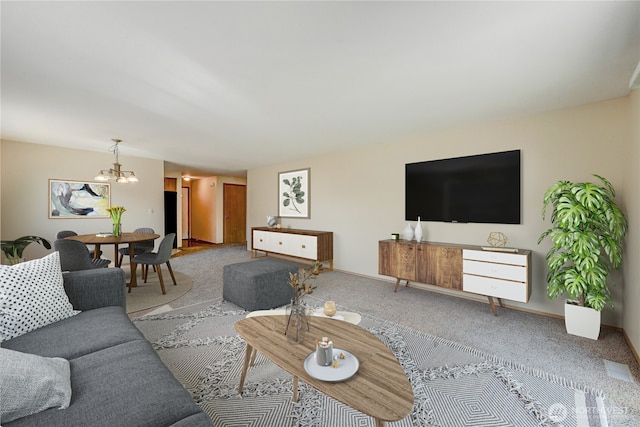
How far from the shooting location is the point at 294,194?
20.3 feet

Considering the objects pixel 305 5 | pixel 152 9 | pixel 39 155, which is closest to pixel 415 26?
Answer: pixel 305 5

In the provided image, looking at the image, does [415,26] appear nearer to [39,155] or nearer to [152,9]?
[152,9]

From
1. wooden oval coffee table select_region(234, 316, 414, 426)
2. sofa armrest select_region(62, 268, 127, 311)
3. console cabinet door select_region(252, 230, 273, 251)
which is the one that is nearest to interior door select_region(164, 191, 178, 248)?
console cabinet door select_region(252, 230, 273, 251)

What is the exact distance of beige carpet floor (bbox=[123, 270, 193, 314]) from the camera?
3.26 m

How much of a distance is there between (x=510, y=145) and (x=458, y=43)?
207 centimetres

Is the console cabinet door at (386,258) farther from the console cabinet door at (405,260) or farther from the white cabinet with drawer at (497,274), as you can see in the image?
the white cabinet with drawer at (497,274)

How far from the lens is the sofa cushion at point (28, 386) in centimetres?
91

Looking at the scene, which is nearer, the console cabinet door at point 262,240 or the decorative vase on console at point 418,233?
the decorative vase on console at point 418,233

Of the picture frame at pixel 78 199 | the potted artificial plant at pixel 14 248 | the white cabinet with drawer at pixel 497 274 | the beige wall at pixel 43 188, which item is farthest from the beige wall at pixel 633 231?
the beige wall at pixel 43 188

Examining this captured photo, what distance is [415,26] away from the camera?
5.46 ft

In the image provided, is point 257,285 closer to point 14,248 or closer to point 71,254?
point 71,254

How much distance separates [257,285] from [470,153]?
3174 mm

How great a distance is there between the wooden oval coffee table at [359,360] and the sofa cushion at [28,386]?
795 millimetres

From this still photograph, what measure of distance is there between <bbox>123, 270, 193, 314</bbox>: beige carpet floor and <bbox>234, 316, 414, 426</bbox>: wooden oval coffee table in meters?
2.08
